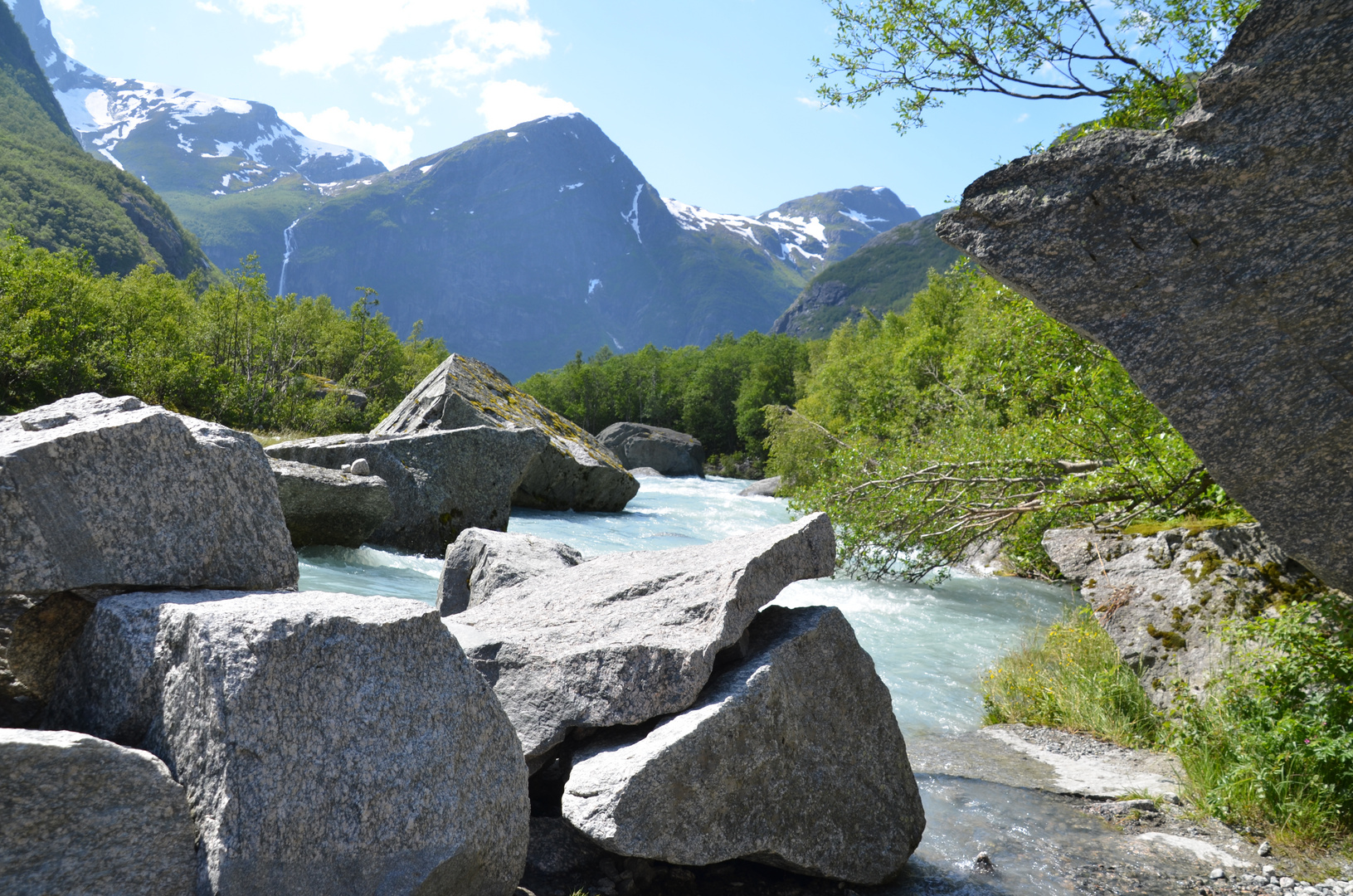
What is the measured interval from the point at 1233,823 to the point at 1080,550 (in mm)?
4135

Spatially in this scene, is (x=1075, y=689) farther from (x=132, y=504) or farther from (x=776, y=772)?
(x=132, y=504)

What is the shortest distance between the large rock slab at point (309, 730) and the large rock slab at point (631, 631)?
929 mm

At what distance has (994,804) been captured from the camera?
5910 mm

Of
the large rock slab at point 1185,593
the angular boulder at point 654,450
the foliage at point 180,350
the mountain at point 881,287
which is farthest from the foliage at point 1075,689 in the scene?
the mountain at point 881,287

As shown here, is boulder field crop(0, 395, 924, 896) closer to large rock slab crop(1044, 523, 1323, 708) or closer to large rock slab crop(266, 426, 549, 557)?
large rock slab crop(1044, 523, 1323, 708)

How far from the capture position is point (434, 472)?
13883 mm

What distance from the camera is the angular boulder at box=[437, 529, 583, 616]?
674 cm

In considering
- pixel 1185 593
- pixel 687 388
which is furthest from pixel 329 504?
pixel 687 388

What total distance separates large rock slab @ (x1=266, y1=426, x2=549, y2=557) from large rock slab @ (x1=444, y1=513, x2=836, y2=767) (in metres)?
8.45

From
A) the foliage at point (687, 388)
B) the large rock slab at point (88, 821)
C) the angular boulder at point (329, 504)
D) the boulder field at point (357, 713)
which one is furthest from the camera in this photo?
the foliage at point (687, 388)

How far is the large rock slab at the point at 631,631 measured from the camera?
14.0 feet

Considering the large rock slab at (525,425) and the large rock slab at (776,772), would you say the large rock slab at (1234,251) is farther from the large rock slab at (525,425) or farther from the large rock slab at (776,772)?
the large rock slab at (525,425)

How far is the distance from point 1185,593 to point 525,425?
1554cm

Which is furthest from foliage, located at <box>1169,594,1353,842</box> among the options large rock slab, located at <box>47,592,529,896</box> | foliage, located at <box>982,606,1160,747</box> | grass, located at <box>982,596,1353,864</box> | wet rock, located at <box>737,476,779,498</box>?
wet rock, located at <box>737,476,779,498</box>
